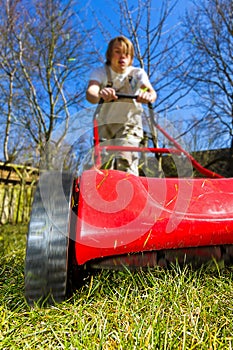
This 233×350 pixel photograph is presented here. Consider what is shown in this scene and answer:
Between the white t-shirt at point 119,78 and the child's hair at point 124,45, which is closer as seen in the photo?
the white t-shirt at point 119,78

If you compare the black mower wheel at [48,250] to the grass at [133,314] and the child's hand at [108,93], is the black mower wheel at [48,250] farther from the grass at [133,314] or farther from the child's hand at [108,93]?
the child's hand at [108,93]

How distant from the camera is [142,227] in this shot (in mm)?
910

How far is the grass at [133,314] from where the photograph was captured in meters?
0.73

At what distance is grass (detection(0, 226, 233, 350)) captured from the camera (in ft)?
2.38

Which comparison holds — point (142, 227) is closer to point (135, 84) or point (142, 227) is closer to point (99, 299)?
point (99, 299)

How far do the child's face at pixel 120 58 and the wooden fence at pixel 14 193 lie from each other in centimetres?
266

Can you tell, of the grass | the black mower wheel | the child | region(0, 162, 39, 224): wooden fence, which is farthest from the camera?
region(0, 162, 39, 224): wooden fence

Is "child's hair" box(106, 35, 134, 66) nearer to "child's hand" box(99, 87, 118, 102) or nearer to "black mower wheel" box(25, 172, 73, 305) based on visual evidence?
"child's hand" box(99, 87, 118, 102)

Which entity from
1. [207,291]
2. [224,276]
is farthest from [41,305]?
[224,276]

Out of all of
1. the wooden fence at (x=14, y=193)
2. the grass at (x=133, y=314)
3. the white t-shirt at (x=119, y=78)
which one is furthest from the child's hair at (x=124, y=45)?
the wooden fence at (x=14, y=193)

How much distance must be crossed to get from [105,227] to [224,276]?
18.4 inches

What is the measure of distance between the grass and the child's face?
170cm

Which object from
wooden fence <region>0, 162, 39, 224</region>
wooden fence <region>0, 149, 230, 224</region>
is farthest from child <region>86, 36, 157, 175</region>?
wooden fence <region>0, 162, 39, 224</region>

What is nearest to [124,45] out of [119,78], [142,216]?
[119,78]
